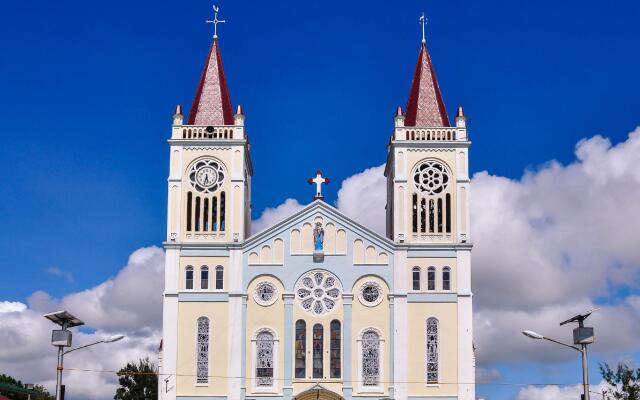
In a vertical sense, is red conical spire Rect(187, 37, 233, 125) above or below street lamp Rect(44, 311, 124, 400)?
above

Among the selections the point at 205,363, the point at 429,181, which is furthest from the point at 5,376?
the point at 429,181

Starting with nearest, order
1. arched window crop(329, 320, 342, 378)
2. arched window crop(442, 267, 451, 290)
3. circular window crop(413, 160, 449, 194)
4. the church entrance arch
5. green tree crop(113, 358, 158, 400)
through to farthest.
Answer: the church entrance arch → arched window crop(329, 320, 342, 378) → arched window crop(442, 267, 451, 290) → circular window crop(413, 160, 449, 194) → green tree crop(113, 358, 158, 400)

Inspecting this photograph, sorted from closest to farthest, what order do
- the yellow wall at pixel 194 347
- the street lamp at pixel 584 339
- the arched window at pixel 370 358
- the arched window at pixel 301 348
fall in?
1. the street lamp at pixel 584 339
2. the yellow wall at pixel 194 347
3. the arched window at pixel 370 358
4. the arched window at pixel 301 348

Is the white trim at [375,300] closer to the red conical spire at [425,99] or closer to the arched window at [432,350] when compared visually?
the arched window at [432,350]

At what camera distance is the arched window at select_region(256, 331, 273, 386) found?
60.2m

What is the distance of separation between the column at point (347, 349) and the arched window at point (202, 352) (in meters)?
7.53

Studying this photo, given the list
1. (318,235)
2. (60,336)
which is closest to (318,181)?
(318,235)

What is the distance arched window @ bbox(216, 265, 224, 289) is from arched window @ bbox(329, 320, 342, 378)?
6.59m

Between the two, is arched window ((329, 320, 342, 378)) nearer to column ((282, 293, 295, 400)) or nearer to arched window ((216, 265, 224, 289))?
column ((282, 293, 295, 400))

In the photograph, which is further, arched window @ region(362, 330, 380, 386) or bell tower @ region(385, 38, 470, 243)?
bell tower @ region(385, 38, 470, 243)

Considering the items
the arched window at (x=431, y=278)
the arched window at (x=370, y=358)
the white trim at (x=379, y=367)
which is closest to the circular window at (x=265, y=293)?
the white trim at (x=379, y=367)

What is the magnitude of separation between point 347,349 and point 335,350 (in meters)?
0.73

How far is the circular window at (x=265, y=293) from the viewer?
6116 cm

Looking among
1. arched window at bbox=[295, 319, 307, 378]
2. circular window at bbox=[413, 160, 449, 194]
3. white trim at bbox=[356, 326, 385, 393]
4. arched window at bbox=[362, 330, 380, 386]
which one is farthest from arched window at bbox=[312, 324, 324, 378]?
circular window at bbox=[413, 160, 449, 194]
